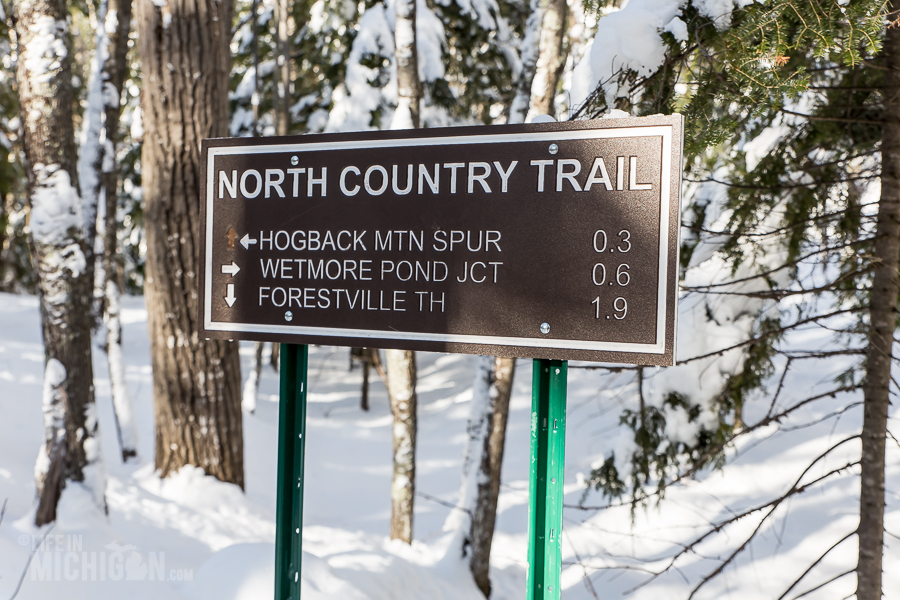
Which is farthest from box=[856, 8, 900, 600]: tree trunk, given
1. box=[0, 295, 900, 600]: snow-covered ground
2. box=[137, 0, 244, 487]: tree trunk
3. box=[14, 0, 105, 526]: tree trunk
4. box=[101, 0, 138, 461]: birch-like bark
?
box=[101, 0, 138, 461]: birch-like bark

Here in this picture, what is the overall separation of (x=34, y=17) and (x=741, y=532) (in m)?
7.39

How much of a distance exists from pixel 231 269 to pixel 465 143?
0.92 m

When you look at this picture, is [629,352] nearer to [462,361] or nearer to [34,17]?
[34,17]

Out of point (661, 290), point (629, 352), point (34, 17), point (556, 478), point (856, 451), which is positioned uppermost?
point (34, 17)

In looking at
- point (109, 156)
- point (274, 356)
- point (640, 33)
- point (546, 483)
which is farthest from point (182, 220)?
point (274, 356)

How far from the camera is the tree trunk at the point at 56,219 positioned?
12.7 ft

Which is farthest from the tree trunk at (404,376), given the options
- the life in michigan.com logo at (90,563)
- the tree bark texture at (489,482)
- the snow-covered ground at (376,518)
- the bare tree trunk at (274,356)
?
the bare tree trunk at (274,356)

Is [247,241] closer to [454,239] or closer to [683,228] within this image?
[454,239]

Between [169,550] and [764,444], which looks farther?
[764,444]

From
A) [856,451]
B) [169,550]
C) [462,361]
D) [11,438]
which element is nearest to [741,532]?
[856,451]

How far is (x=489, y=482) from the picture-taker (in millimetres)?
5152

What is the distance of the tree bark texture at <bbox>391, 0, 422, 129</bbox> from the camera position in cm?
490

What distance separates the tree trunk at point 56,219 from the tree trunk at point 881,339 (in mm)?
4188

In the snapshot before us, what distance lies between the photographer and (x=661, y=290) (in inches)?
70.1
